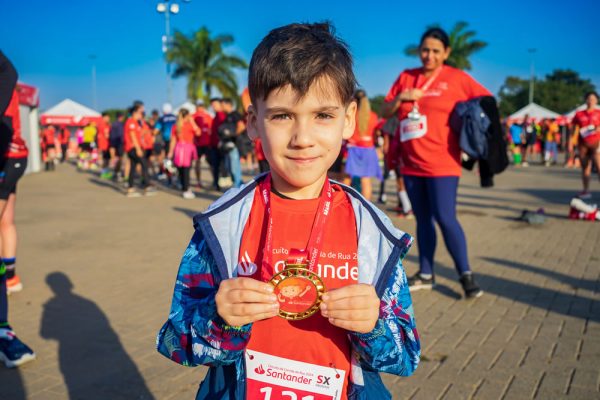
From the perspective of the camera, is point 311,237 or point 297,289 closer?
point 297,289

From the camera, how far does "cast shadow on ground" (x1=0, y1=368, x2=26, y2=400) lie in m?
3.02

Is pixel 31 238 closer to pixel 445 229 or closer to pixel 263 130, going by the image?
pixel 445 229

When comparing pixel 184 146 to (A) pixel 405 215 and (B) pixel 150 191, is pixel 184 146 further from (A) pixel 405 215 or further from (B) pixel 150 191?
(A) pixel 405 215

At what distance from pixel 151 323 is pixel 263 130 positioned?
306 centimetres

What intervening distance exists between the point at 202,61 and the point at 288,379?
1653 inches

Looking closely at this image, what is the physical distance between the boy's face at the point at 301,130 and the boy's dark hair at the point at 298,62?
0.02 meters

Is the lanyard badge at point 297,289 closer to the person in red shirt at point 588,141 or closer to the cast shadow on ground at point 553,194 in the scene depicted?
the person in red shirt at point 588,141

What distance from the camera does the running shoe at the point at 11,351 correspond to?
133 inches

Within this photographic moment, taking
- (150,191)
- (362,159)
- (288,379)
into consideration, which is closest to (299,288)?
(288,379)

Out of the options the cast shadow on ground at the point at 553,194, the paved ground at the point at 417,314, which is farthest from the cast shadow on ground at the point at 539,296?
the cast shadow on ground at the point at 553,194

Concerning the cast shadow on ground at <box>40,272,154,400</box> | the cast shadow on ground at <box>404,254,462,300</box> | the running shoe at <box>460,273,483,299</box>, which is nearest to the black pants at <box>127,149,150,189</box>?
the cast shadow on ground at <box>40,272,154,400</box>

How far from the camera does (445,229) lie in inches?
179

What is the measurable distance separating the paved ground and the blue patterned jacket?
1.62 meters

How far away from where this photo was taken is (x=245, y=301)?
4.15 feet
